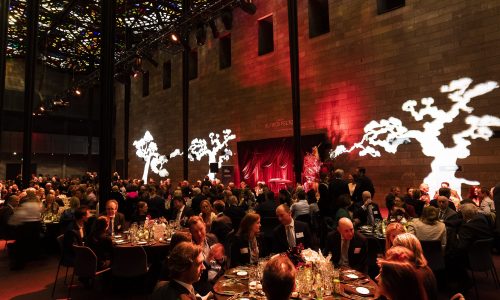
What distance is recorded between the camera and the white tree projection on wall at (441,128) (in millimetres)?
8109

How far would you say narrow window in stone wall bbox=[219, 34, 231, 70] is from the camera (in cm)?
1530

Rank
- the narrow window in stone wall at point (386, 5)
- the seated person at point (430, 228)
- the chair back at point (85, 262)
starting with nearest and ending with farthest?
the chair back at point (85, 262) < the seated person at point (430, 228) < the narrow window in stone wall at point (386, 5)

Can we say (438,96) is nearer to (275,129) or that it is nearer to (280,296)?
(275,129)

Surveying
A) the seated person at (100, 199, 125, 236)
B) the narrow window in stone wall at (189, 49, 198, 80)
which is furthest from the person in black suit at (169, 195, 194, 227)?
the narrow window in stone wall at (189, 49, 198, 80)

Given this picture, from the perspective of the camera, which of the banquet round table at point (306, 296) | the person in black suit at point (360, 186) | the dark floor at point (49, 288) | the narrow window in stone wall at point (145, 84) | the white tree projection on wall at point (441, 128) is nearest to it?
the banquet round table at point (306, 296)

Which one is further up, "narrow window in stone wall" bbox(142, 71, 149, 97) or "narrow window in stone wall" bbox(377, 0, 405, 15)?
"narrow window in stone wall" bbox(142, 71, 149, 97)

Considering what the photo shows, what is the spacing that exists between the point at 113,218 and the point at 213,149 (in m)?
10.1

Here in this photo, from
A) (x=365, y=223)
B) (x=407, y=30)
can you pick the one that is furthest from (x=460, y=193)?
(x=407, y=30)

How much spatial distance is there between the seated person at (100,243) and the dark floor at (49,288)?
1.98 feet

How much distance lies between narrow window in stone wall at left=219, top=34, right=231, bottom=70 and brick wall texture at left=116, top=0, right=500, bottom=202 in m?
0.24

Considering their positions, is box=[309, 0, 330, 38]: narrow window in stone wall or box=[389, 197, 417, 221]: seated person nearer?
box=[389, 197, 417, 221]: seated person

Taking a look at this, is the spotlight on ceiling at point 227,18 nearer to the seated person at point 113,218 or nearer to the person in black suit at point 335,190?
the person in black suit at point 335,190

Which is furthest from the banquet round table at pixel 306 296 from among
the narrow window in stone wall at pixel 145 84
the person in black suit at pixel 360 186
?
the narrow window in stone wall at pixel 145 84

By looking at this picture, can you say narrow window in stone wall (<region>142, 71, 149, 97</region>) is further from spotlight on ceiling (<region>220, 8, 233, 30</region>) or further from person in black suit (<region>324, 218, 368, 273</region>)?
person in black suit (<region>324, 218, 368, 273</region>)
